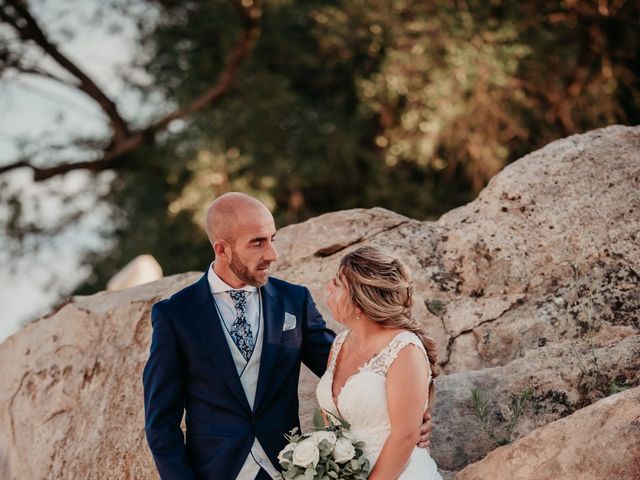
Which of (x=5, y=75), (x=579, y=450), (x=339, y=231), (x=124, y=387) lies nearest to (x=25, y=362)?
(x=124, y=387)

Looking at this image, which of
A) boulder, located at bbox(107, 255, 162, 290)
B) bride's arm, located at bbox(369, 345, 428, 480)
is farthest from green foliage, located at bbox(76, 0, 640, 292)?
bride's arm, located at bbox(369, 345, 428, 480)

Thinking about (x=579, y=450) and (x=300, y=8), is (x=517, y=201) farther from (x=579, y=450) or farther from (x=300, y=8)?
(x=300, y=8)

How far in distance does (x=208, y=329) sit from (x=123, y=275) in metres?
6.33

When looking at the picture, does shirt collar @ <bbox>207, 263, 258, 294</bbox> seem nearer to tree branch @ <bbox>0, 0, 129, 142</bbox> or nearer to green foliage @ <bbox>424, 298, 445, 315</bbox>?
green foliage @ <bbox>424, 298, 445, 315</bbox>

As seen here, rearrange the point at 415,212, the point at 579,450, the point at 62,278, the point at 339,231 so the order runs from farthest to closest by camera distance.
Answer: the point at 62,278 < the point at 415,212 < the point at 339,231 < the point at 579,450

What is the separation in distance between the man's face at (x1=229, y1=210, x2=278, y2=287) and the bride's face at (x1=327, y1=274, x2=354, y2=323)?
0.32 meters

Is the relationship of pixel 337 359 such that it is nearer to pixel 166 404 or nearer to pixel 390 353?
pixel 390 353

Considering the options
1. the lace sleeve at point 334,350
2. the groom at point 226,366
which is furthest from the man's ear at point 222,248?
the lace sleeve at point 334,350

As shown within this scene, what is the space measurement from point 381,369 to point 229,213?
102 cm

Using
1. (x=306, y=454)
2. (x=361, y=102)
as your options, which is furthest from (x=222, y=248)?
(x=361, y=102)

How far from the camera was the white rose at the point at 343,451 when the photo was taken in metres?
3.54

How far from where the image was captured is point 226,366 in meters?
3.87

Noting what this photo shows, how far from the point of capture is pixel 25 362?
5.89 metres

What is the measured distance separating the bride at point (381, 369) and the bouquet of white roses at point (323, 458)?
0.31 ft
